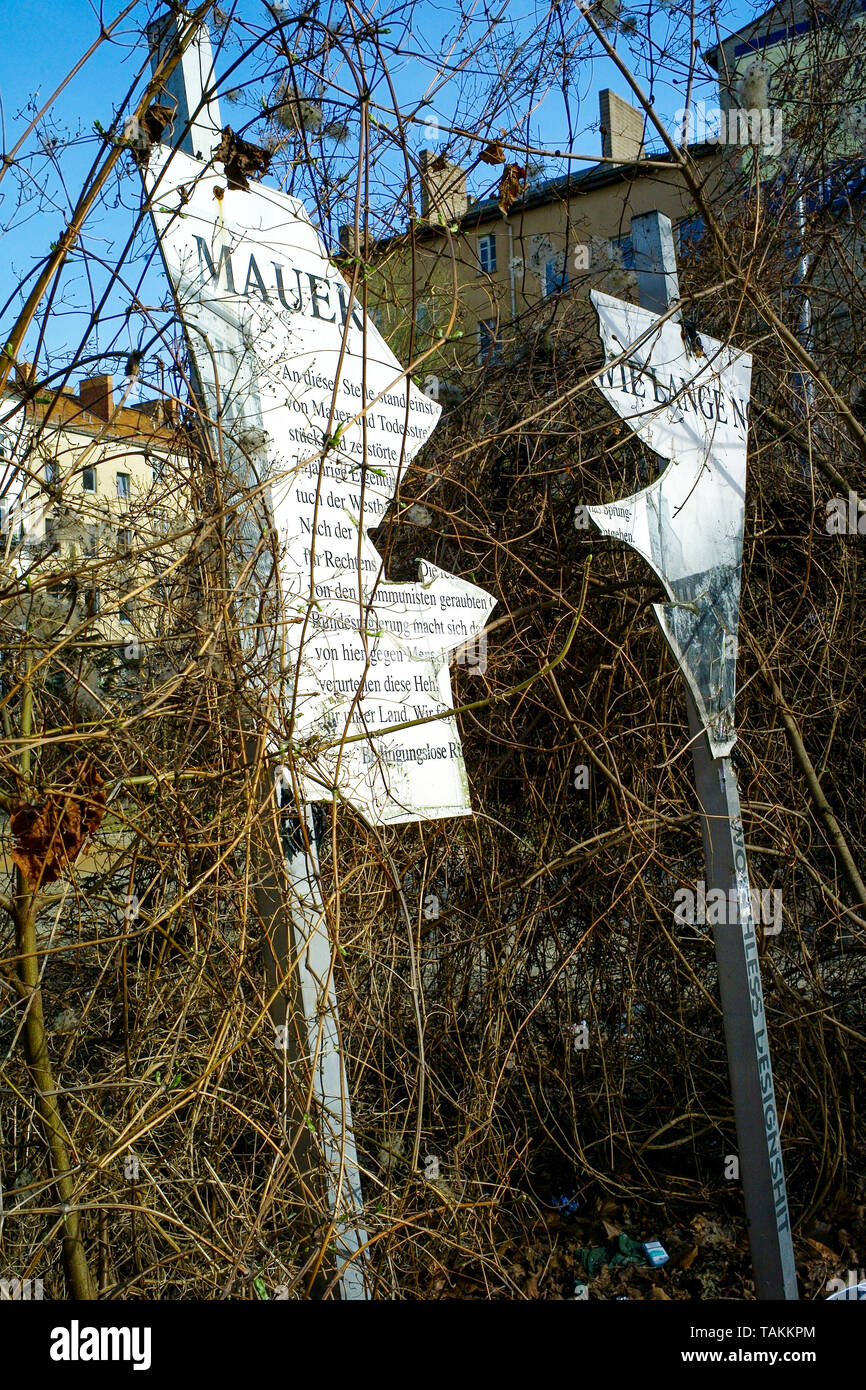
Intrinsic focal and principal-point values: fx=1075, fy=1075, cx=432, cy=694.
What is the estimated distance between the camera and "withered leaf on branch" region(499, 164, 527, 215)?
2969 mm

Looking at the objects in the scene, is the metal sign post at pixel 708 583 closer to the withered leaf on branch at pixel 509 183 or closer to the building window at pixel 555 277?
the withered leaf on branch at pixel 509 183

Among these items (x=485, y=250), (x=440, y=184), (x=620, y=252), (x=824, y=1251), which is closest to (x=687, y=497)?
(x=440, y=184)

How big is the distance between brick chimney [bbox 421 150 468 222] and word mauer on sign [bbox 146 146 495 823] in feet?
1.43

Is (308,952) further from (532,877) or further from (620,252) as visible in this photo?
(620,252)

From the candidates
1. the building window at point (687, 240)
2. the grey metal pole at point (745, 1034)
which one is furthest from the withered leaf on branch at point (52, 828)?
the building window at point (687, 240)

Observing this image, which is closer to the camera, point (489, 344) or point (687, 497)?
point (687, 497)

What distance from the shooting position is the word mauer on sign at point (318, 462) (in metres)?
2.13

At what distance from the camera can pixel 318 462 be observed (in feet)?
7.57

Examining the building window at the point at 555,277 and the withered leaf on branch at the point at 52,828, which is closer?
the withered leaf on branch at the point at 52,828

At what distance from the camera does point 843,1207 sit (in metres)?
3.43

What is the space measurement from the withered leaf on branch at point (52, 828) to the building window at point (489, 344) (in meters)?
2.21

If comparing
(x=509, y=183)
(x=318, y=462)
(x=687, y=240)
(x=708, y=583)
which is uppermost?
(x=687, y=240)

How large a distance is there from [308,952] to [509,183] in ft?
7.06
